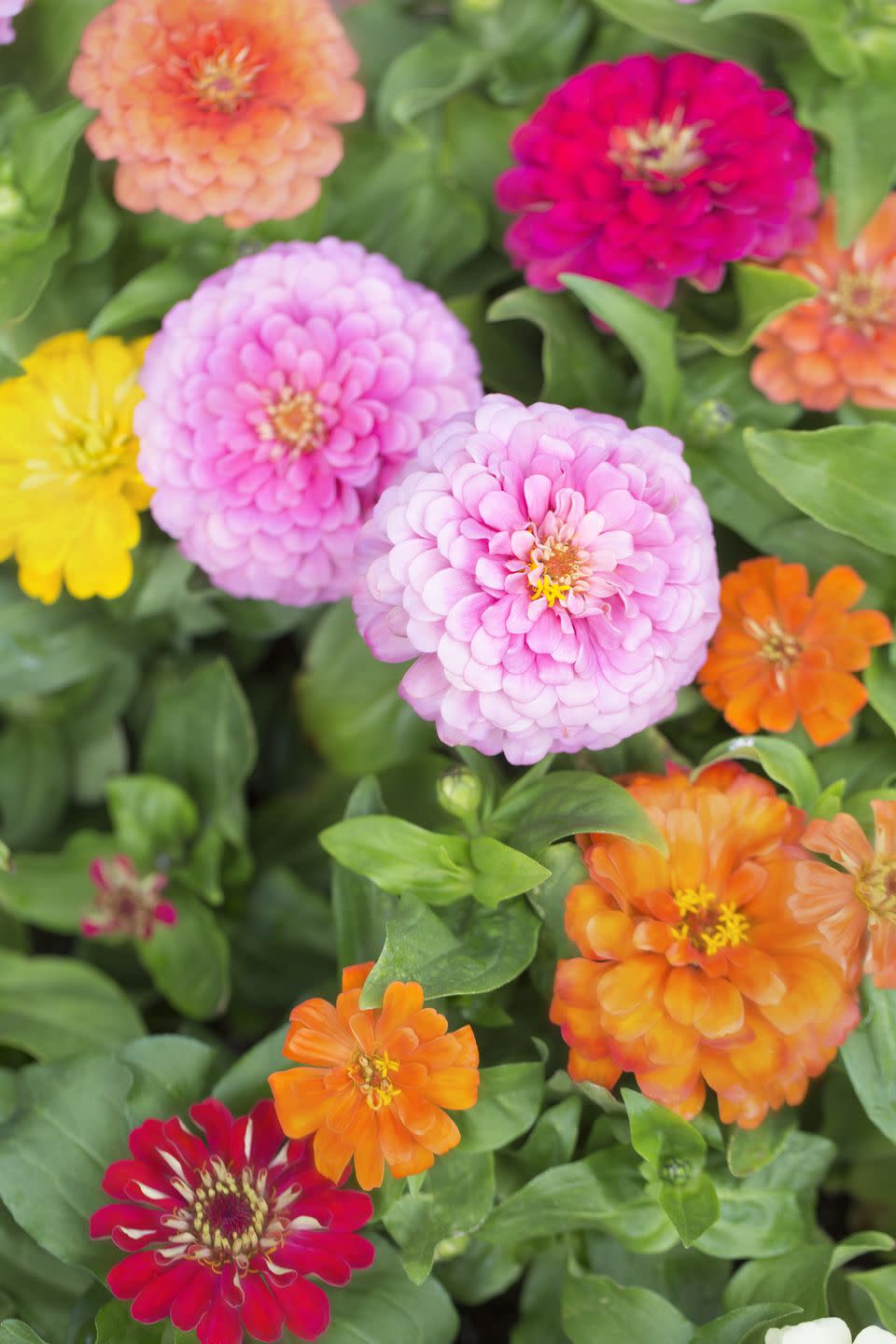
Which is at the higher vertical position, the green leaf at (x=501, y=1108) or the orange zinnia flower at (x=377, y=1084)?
the orange zinnia flower at (x=377, y=1084)

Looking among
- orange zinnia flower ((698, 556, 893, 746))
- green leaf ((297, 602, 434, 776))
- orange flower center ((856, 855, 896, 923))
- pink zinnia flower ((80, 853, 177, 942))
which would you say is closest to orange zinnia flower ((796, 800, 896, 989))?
orange flower center ((856, 855, 896, 923))

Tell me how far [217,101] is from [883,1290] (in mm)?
797

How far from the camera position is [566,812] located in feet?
2.08

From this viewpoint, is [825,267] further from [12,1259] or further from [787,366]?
[12,1259]

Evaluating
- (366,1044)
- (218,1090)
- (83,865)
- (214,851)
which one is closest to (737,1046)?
(366,1044)

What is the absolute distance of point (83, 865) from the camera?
87cm

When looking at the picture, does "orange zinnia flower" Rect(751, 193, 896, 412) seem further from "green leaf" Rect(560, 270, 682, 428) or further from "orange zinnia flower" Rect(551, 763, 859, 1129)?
"orange zinnia flower" Rect(551, 763, 859, 1129)

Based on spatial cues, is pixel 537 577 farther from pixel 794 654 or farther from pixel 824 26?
pixel 824 26

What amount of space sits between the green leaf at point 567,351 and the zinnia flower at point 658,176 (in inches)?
0.8

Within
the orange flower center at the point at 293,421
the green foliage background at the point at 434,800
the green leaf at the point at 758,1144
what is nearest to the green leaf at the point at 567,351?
the green foliage background at the point at 434,800

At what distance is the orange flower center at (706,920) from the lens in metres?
0.62

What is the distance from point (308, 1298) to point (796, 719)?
43 centimetres

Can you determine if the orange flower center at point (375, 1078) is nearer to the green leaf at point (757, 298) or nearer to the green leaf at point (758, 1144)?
the green leaf at point (758, 1144)

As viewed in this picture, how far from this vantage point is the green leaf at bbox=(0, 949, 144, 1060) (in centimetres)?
78
